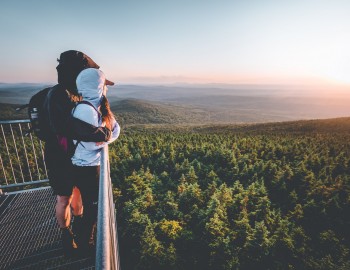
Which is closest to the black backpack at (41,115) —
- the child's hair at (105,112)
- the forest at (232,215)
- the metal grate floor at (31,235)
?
the child's hair at (105,112)

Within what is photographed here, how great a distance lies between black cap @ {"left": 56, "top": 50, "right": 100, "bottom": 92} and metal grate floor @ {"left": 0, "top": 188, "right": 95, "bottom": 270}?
98.4 inches

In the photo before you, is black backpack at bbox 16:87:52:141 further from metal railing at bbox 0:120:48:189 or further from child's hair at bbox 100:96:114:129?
child's hair at bbox 100:96:114:129

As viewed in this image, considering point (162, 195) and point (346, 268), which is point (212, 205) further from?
point (346, 268)

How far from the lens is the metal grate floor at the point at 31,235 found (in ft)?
10.8

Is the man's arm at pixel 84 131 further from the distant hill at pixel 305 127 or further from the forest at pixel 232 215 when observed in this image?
the distant hill at pixel 305 127

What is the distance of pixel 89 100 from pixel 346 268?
5.41m

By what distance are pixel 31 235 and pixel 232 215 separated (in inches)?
179

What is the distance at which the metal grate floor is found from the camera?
3.29 metres

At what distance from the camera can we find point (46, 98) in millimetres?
2609

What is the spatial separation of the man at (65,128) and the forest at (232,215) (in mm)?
2437

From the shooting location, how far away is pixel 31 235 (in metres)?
3.88

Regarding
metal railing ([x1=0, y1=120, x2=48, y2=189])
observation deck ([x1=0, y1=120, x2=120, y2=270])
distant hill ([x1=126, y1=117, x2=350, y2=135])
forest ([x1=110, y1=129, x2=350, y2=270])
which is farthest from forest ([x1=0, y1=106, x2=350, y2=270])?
distant hill ([x1=126, y1=117, x2=350, y2=135])

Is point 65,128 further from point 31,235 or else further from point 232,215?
point 232,215

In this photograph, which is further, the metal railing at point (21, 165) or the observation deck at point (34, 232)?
the metal railing at point (21, 165)
